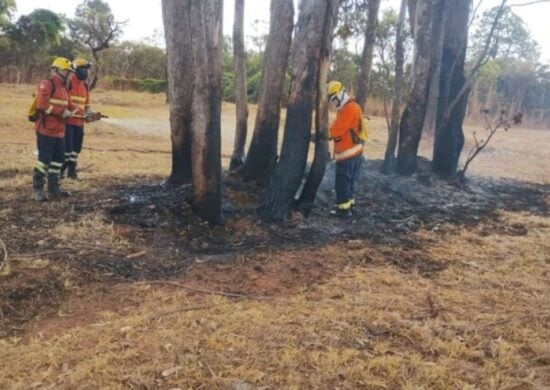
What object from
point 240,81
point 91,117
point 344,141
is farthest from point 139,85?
point 344,141

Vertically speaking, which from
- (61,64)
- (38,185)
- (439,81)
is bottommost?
(38,185)

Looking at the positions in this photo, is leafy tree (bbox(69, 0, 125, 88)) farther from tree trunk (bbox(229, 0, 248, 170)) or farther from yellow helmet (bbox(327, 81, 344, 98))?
yellow helmet (bbox(327, 81, 344, 98))

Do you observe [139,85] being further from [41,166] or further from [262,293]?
[262,293]

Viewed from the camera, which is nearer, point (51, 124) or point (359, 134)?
point (51, 124)

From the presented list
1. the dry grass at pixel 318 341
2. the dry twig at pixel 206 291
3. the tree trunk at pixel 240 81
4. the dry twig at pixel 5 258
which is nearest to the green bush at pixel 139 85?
the tree trunk at pixel 240 81

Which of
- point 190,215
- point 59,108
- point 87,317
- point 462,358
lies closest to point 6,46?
point 59,108

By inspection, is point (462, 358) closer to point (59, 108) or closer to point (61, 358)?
point (61, 358)

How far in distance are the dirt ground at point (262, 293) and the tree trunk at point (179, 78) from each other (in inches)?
20.3

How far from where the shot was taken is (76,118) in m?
8.46

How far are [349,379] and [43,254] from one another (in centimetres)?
329

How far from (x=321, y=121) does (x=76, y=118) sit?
13.5ft

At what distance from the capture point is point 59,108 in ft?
23.2

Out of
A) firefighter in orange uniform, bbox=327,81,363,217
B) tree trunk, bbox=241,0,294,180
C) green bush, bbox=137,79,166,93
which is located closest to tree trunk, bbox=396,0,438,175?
firefighter in orange uniform, bbox=327,81,363,217

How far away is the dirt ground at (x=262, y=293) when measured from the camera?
137 inches
